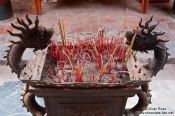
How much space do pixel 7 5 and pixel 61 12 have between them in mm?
672

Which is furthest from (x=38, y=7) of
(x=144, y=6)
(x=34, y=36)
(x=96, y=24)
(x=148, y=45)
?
(x=148, y=45)

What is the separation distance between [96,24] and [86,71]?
6.96ft

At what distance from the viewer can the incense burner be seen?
4.50 feet

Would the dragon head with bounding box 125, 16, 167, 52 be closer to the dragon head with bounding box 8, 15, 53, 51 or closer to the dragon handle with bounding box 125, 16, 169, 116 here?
the dragon handle with bounding box 125, 16, 169, 116

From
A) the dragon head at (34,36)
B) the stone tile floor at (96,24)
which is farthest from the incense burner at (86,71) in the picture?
the stone tile floor at (96,24)

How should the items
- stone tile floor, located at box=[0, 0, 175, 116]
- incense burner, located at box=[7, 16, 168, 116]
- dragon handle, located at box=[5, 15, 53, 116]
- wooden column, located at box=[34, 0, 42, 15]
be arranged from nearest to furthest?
1. incense burner, located at box=[7, 16, 168, 116]
2. dragon handle, located at box=[5, 15, 53, 116]
3. stone tile floor, located at box=[0, 0, 175, 116]
4. wooden column, located at box=[34, 0, 42, 15]

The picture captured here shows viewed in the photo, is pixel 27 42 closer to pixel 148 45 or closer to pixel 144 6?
pixel 148 45

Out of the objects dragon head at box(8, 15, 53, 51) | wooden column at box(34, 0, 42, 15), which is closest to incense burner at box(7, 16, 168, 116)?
dragon head at box(8, 15, 53, 51)

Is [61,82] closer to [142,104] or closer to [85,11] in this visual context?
[142,104]

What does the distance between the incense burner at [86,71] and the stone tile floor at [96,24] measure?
75 centimetres

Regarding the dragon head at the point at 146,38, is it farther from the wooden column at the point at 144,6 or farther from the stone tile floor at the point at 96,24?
the wooden column at the point at 144,6

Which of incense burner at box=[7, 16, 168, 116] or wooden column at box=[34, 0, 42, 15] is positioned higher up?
incense burner at box=[7, 16, 168, 116]

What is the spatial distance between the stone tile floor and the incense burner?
751 millimetres

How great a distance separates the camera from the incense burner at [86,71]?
1373 millimetres
